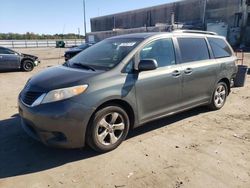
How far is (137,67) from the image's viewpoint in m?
4.18

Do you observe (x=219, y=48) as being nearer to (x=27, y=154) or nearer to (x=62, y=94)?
(x=62, y=94)

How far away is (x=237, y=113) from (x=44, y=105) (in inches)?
171

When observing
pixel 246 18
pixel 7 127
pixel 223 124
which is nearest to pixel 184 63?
pixel 223 124

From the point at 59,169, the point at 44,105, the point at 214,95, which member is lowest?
the point at 59,169

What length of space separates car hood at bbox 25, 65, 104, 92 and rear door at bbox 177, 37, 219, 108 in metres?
1.84

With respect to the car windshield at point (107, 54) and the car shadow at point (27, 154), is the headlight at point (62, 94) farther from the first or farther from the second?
the car shadow at point (27, 154)

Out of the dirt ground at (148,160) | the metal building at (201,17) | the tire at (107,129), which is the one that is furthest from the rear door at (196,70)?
the metal building at (201,17)

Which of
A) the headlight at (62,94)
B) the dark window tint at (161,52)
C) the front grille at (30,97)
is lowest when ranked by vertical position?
the front grille at (30,97)

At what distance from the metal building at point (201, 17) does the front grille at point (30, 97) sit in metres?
25.9

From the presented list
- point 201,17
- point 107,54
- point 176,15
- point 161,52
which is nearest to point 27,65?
point 107,54

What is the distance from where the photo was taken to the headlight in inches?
140

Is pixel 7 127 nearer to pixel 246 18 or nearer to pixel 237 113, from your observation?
pixel 237 113

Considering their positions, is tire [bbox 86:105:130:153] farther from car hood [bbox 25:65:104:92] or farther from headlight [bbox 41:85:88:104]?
car hood [bbox 25:65:104:92]

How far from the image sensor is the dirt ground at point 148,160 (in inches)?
129
